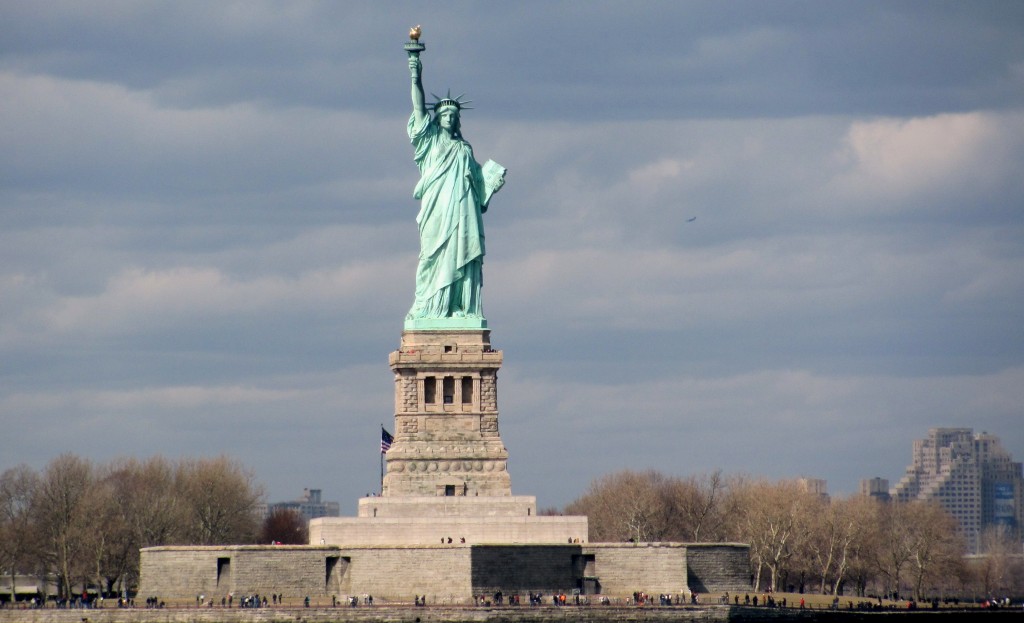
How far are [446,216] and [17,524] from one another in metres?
Answer: 22.7

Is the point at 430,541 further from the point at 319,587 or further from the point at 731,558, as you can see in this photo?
the point at 731,558

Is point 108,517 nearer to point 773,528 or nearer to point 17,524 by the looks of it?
point 17,524

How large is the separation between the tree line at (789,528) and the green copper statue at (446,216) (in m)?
15.9

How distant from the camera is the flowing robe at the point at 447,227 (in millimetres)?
74375

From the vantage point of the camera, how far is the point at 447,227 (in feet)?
245

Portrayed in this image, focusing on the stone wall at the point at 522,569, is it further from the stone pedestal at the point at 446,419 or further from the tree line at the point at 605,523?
the tree line at the point at 605,523

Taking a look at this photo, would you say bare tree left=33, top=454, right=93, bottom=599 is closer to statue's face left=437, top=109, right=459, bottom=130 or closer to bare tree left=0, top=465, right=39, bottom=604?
bare tree left=0, top=465, right=39, bottom=604

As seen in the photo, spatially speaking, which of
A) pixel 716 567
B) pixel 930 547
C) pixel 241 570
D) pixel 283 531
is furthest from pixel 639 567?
pixel 283 531

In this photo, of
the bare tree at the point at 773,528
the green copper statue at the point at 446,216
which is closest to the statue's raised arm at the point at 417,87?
the green copper statue at the point at 446,216

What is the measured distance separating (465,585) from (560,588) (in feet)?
10.6

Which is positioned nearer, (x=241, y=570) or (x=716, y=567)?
(x=241, y=570)

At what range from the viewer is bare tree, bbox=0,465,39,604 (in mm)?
82250

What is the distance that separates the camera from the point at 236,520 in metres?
89.9

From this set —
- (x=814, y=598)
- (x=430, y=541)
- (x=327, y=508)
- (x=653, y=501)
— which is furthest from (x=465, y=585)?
(x=327, y=508)
